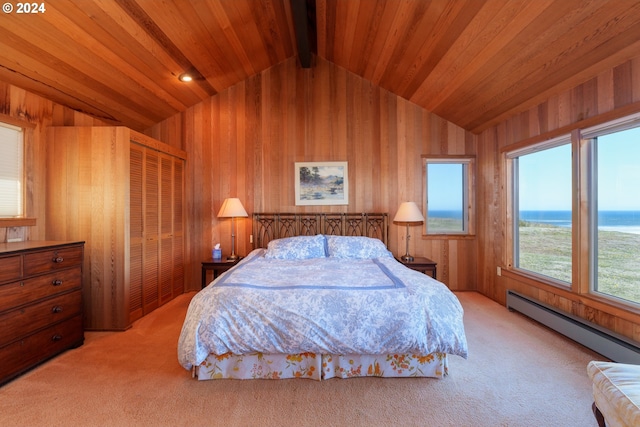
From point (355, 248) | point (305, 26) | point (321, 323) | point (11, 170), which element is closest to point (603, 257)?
point (355, 248)

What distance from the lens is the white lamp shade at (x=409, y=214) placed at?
11.6ft

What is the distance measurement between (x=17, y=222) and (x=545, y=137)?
5.35m

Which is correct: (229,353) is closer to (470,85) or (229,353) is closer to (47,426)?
(47,426)

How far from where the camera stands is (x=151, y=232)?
3301 mm

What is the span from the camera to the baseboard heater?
6.59 feet

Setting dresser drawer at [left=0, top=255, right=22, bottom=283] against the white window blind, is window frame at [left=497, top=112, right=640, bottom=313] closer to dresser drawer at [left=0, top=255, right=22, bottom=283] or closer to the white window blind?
dresser drawer at [left=0, top=255, right=22, bottom=283]

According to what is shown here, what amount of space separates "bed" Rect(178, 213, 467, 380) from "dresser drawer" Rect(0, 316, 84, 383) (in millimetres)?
1254

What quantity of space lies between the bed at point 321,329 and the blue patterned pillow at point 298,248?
3.49 feet

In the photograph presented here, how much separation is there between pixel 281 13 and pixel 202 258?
11.3 feet

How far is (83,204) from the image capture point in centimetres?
278

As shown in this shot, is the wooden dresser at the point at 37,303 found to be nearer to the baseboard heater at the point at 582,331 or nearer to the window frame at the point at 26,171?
the window frame at the point at 26,171

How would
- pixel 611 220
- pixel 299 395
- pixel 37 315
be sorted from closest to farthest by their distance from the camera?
1. pixel 299 395
2. pixel 37 315
3. pixel 611 220

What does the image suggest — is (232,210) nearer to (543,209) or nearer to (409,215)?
(409,215)

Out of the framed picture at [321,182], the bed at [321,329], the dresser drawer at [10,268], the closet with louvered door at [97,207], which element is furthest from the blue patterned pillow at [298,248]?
the dresser drawer at [10,268]
